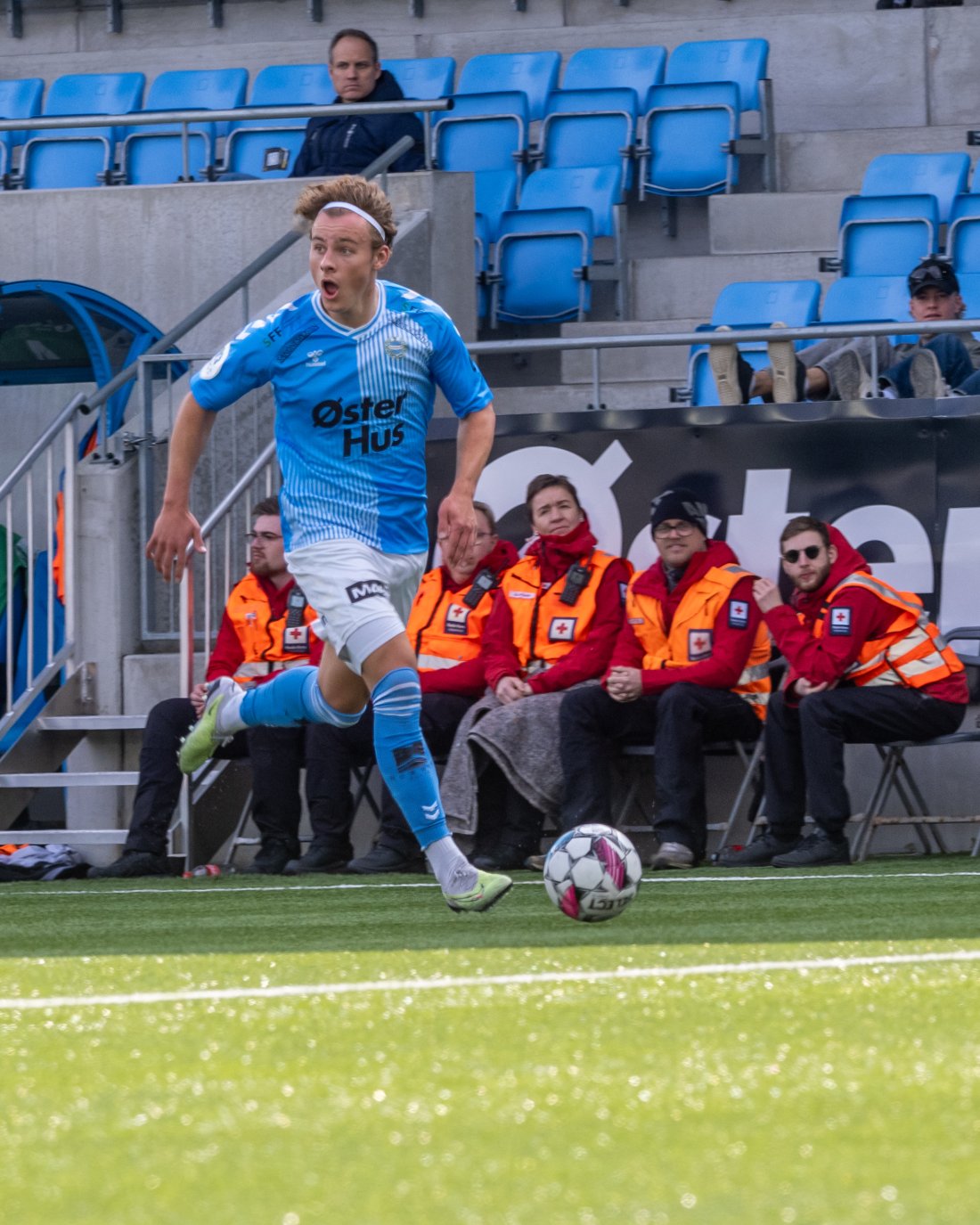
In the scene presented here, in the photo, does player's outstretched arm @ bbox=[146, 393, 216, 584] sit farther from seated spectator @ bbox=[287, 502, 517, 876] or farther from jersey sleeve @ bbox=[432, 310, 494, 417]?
seated spectator @ bbox=[287, 502, 517, 876]

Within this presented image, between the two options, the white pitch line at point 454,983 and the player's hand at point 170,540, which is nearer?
the white pitch line at point 454,983

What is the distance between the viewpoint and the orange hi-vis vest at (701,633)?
9.07m

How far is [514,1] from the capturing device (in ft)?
52.6

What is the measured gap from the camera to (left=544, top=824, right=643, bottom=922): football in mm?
5363

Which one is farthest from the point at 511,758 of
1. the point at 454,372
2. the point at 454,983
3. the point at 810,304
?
the point at 454,983

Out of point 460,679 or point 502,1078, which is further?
point 460,679

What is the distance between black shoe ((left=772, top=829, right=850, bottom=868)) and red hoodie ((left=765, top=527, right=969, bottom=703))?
634 millimetres

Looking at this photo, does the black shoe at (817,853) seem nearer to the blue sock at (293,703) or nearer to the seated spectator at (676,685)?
the seated spectator at (676,685)

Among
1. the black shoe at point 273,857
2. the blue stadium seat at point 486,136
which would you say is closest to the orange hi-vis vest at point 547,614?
the black shoe at point 273,857

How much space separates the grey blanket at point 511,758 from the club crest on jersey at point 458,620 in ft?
2.20

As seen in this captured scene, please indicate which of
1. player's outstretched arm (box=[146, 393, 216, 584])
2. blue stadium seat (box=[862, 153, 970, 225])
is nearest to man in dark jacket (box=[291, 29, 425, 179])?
blue stadium seat (box=[862, 153, 970, 225])

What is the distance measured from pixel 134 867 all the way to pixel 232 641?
1.13 meters

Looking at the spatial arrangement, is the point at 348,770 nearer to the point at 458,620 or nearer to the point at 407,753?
the point at 458,620

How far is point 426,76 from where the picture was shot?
14961mm
